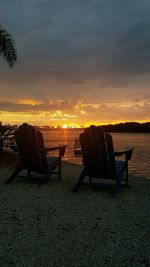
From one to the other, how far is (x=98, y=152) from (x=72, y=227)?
112 inches

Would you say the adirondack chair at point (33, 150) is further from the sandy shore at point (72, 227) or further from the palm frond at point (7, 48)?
the palm frond at point (7, 48)

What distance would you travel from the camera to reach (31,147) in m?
8.47

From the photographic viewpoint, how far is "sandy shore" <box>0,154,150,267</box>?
3947 millimetres

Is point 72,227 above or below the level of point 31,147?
below

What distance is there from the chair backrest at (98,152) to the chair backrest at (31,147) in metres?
1.20

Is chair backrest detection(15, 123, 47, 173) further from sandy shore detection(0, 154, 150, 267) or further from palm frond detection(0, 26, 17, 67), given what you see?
palm frond detection(0, 26, 17, 67)

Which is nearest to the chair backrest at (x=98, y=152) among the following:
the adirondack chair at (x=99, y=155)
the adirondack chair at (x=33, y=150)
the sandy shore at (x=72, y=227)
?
the adirondack chair at (x=99, y=155)

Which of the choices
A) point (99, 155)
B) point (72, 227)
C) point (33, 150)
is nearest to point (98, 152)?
point (99, 155)

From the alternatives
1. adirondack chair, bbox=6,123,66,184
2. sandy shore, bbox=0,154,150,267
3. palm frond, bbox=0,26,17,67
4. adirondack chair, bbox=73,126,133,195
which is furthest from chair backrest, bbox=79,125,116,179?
palm frond, bbox=0,26,17,67

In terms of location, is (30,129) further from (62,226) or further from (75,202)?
(62,226)

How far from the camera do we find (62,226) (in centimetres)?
509

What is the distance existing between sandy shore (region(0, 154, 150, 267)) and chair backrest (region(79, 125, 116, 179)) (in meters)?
0.51

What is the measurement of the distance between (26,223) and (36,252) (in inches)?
45.5

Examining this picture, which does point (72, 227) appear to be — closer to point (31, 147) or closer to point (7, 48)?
point (31, 147)
